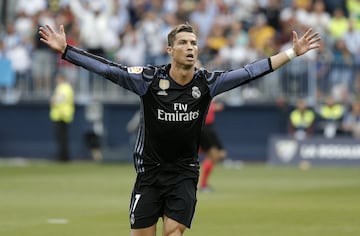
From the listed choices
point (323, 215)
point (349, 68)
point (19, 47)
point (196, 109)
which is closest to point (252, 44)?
point (349, 68)

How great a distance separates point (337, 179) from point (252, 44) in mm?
7131

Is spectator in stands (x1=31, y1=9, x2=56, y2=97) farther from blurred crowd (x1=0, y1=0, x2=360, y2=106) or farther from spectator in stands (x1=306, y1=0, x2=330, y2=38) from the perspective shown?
spectator in stands (x1=306, y1=0, x2=330, y2=38)

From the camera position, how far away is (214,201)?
1898cm

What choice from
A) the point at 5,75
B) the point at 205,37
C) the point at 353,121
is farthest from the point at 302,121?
the point at 5,75

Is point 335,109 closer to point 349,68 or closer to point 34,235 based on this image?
point 349,68

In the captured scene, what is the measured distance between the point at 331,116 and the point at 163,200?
70.6ft

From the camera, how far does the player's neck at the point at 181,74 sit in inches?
381

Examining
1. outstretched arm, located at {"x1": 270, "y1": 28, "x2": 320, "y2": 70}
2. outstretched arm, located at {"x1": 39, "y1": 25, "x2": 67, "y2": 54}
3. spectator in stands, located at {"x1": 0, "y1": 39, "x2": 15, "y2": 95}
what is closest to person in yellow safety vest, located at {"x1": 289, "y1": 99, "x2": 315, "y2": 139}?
spectator in stands, located at {"x1": 0, "y1": 39, "x2": 15, "y2": 95}

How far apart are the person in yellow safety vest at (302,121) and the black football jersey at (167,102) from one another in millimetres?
21039

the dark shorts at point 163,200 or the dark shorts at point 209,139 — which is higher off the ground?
the dark shorts at point 163,200

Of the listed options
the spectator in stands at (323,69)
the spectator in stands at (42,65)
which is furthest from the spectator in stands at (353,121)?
the spectator in stands at (42,65)

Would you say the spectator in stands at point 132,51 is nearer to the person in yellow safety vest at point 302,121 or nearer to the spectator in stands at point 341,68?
the person in yellow safety vest at point 302,121

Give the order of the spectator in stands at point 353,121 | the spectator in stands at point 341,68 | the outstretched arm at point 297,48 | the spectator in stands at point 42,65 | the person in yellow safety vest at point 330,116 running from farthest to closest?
the spectator in stands at point 42,65, the person in yellow safety vest at point 330,116, the spectator in stands at point 341,68, the spectator in stands at point 353,121, the outstretched arm at point 297,48

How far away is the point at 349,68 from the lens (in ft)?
99.2
